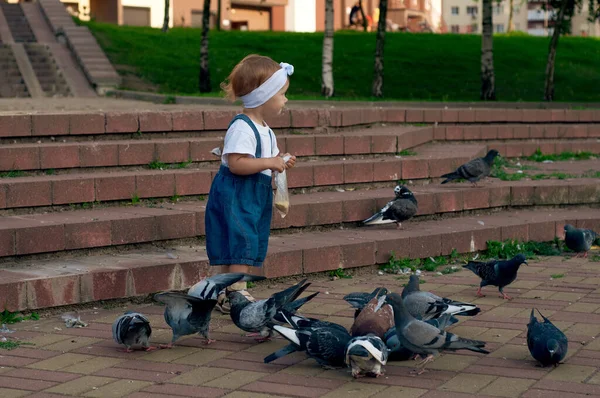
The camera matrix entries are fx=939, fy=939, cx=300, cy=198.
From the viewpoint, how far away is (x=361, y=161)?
33.3 ft

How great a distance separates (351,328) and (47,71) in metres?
18.2

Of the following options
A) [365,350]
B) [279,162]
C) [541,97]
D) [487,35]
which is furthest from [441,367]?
[541,97]

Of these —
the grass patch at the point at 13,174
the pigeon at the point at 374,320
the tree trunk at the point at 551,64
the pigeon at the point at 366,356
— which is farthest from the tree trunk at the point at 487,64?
the pigeon at the point at 366,356

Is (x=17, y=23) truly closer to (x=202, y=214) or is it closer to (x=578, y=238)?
(x=202, y=214)

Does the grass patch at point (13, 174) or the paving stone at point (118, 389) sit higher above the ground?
the grass patch at point (13, 174)

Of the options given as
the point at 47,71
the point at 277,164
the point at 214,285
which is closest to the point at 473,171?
the point at 277,164

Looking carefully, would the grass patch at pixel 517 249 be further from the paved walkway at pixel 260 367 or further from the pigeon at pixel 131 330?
the pigeon at pixel 131 330

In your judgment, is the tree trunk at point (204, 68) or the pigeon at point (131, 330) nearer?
the pigeon at point (131, 330)

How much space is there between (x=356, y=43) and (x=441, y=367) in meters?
24.9

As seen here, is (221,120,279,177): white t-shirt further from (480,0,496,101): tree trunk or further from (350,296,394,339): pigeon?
(480,0,496,101): tree trunk

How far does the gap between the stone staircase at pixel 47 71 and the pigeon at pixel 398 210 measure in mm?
12962

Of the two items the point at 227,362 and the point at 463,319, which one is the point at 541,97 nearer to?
the point at 463,319

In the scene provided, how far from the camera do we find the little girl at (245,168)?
5.71 meters

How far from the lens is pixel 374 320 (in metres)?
5.42
